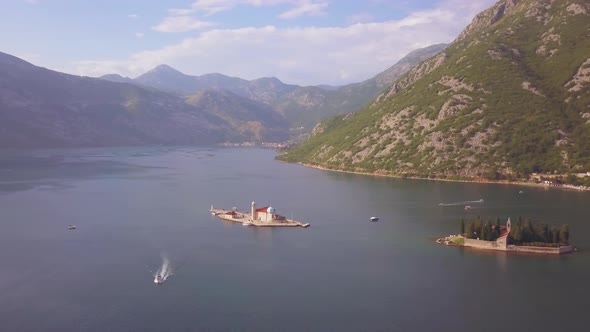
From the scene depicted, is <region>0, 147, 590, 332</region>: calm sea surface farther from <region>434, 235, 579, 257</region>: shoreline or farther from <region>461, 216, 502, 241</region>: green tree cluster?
<region>461, 216, 502, 241</region>: green tree cluster

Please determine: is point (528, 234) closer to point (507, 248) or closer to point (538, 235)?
point (538, 235)

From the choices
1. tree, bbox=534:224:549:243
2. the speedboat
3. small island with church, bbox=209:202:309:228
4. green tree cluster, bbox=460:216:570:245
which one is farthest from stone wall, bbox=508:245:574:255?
the speedboat

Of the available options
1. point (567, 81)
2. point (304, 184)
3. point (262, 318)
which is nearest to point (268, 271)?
point (262, 318)

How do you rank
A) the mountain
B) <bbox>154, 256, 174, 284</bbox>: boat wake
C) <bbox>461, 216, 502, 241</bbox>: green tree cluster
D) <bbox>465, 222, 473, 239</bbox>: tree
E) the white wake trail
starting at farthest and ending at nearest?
the mountain < <bbox>465, 222, 473, 239</bbox>: tree < <bbox>461, 216, 502, 241</bbox>: green tree cluster < the white wake trail < <bbox>154, 256, 174, 284</bbox>: boat wake

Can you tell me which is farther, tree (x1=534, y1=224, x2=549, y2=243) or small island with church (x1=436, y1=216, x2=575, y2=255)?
tree (x1=534, y1=224, x2=549, y2=243)

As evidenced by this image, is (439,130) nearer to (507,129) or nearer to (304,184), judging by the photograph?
(507,129)

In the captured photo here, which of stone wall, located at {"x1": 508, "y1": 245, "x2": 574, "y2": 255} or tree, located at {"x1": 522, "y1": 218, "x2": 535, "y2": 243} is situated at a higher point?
tree, located at {"x1": 522, "y1": 218, "x2": 535, "y2": 243}

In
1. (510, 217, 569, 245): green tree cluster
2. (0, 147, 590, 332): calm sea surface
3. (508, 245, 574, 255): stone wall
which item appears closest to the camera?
(0, 147, 590, 332): calm sea surface
